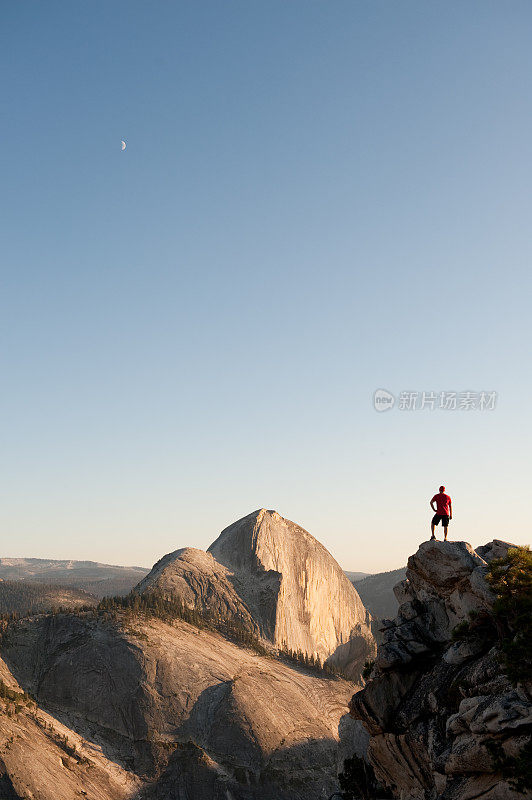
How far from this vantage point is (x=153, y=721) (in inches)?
2867

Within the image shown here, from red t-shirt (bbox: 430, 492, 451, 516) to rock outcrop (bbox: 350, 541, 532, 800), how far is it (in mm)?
2276

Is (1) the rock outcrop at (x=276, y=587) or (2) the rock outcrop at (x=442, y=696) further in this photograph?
(1) the rock outcrop at (x=276, y=587)

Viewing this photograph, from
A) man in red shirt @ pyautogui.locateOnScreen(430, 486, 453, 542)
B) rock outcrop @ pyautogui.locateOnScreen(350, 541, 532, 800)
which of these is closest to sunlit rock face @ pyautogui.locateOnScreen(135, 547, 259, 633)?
rock outcrop @ pyautogui.locateOnScreen(350, 541, 532, 800)

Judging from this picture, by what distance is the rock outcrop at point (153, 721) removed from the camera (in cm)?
6097

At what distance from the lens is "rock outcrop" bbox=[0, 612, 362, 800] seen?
61.0 metres

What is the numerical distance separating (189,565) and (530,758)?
361 feet

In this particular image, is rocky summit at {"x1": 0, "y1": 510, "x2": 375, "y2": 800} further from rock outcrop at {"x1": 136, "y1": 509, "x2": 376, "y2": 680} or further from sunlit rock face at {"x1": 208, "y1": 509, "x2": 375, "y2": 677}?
sunlit rock face at {"x1": 208, "y1": 509, "x2": 375, "y2": 677}

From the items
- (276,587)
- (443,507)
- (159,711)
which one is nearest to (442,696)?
(443,507)

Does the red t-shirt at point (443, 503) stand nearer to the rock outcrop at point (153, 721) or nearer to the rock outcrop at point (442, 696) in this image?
the rock outcrop at point (442, 696)

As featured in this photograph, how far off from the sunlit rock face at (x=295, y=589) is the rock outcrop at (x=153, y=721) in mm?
30534

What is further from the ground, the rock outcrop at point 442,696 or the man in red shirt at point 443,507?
the man in red shirt at point 443,507

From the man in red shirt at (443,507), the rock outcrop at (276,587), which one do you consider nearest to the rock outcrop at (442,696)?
the man in red shirt at (443,507)

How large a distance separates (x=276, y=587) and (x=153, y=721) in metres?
55.5

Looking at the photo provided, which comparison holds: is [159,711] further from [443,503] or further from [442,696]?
[443,503]
